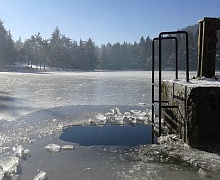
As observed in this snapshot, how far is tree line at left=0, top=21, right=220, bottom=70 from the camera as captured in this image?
77250 mm

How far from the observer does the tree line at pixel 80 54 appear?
77.2 m

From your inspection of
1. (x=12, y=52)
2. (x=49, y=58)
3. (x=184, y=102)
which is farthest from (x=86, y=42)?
(x=184, y=102)

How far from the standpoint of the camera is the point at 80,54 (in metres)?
88.4

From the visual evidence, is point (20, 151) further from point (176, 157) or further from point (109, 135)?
point (176, 157)

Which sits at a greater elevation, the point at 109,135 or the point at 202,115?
the point at 202,115

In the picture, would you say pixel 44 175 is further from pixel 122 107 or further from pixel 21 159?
pixel 122 107

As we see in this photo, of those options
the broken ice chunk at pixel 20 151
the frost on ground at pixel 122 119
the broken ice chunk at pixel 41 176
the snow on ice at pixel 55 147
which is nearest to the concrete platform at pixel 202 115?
the snow on ice at pixel 55 147

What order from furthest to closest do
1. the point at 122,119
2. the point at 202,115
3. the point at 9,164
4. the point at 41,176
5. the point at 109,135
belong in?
the point at 122,119 < the point at 109,135 < the point at 202,115 < the point at 9,164 < the point at 41,176

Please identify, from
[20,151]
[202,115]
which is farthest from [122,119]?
[20,151]

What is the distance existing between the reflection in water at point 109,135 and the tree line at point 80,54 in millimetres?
72152

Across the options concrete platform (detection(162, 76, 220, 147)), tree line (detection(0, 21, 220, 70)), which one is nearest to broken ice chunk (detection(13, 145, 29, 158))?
concrete platform (detection(162, 76, 220, 147))

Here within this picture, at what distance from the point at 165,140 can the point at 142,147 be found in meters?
0.74

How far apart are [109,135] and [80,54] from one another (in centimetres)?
8329

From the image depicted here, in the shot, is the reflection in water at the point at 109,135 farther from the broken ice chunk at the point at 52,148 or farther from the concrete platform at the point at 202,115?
the concrete platform at the point at 202,115
